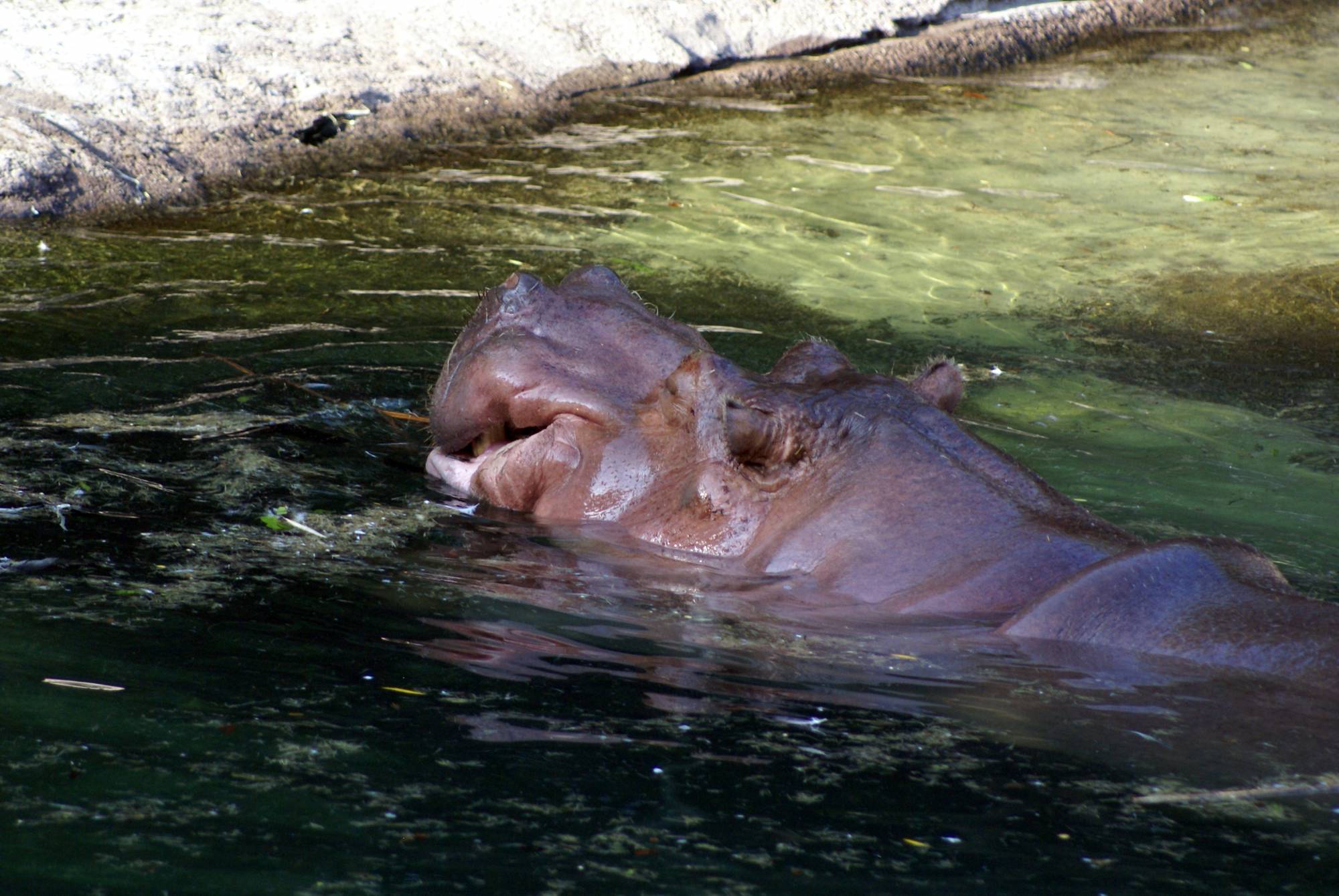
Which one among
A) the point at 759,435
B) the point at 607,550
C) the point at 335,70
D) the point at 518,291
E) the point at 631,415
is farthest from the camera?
the point at 335,70

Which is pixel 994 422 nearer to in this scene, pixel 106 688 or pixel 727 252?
pixel 727 252

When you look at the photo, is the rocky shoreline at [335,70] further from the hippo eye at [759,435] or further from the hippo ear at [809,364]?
the hippo eye at [759,435]

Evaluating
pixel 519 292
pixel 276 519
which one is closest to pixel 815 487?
pixel 519 292

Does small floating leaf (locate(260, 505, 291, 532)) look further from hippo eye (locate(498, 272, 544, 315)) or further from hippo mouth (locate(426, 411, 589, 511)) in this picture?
hippo eye (locate(498, 272, 544, 315))

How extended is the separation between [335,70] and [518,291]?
5.27 metres

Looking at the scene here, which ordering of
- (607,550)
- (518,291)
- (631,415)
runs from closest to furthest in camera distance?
(607,550) < (631,415) < (518,291)

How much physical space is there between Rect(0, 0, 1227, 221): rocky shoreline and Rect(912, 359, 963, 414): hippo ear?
15.8ft

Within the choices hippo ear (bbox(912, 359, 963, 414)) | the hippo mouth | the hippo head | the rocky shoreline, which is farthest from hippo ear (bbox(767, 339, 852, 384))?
the rocky shoreline

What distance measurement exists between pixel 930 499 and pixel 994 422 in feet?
7.12

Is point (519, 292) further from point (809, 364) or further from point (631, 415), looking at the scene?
point (809, 364)

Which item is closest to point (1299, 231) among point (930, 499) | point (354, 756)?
point (930, 499)

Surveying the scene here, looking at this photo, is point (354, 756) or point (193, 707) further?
point (193, 707)

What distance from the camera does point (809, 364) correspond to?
3.88 m

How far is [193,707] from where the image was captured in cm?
250
